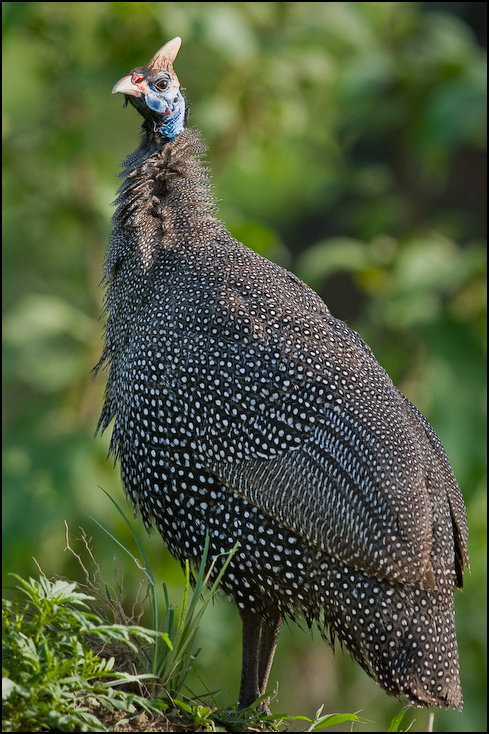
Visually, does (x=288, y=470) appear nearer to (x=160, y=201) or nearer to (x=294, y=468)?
(x=294, y=468)

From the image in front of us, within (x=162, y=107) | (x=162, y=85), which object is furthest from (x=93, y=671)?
(x=162, y=85)

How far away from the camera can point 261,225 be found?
7.96m

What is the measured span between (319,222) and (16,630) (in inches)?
420

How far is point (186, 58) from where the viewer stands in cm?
962

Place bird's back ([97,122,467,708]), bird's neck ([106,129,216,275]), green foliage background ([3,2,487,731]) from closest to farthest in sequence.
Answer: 1. bird's back ([97,122,467,708])
2. bird's neck ([106,129,216,275])
3. green foliage background ([3,2,487,731])

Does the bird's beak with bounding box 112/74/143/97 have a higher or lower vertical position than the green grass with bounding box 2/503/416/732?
higher

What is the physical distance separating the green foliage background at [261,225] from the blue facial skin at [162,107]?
2294 mm

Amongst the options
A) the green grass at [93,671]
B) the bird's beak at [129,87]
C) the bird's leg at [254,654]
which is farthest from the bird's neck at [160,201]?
the bird's leg at [254,654]

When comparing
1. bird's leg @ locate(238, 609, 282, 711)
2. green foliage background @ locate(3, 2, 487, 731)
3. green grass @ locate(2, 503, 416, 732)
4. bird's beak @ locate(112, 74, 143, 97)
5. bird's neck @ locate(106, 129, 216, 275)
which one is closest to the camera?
green grass @ locate(2, 503, 416, 732)

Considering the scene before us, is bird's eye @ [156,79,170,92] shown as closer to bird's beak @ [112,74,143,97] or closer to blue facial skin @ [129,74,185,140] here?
blue facial skin @ [129,74,185,140]

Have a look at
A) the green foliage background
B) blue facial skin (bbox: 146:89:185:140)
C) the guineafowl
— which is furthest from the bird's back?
the green foliage background

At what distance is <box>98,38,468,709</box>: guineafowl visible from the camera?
3.74 meters

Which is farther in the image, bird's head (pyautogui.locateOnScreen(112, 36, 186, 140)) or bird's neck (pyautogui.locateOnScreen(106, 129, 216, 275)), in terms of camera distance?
bird's head (pyautogui.locateOnScreen(112, 36, 186, 140))

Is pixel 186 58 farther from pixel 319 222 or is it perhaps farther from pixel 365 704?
pixel 365 704
